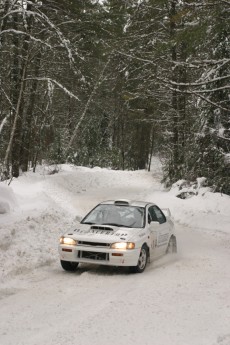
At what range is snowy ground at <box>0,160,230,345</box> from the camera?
619 cm

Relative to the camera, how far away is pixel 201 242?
A: 15.0m

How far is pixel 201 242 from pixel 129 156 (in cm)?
3980

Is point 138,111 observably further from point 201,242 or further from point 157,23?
point 201,242

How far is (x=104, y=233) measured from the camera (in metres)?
10.1

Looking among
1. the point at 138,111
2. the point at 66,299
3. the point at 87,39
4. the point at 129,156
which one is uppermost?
the point at 87,39

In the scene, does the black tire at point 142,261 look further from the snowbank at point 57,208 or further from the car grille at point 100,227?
the snowbank at point 57,208

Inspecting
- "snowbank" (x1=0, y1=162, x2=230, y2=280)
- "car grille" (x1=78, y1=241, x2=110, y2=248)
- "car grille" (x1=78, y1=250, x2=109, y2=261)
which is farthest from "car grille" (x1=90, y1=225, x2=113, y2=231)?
"snowbank" (x1=0, y1=162, x2=230, y2=280)

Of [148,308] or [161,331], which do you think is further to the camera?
[148,308]

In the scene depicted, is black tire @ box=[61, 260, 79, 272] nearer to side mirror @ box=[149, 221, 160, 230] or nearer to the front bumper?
the front bumper

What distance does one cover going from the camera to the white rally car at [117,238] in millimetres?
9742

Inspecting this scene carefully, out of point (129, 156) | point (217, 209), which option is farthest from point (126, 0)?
point (129, 156)

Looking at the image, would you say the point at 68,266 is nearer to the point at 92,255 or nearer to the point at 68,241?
the point at 68,241

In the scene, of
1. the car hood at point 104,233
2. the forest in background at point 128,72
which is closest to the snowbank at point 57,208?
the car hood at point 104,233

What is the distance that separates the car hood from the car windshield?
376 mm
